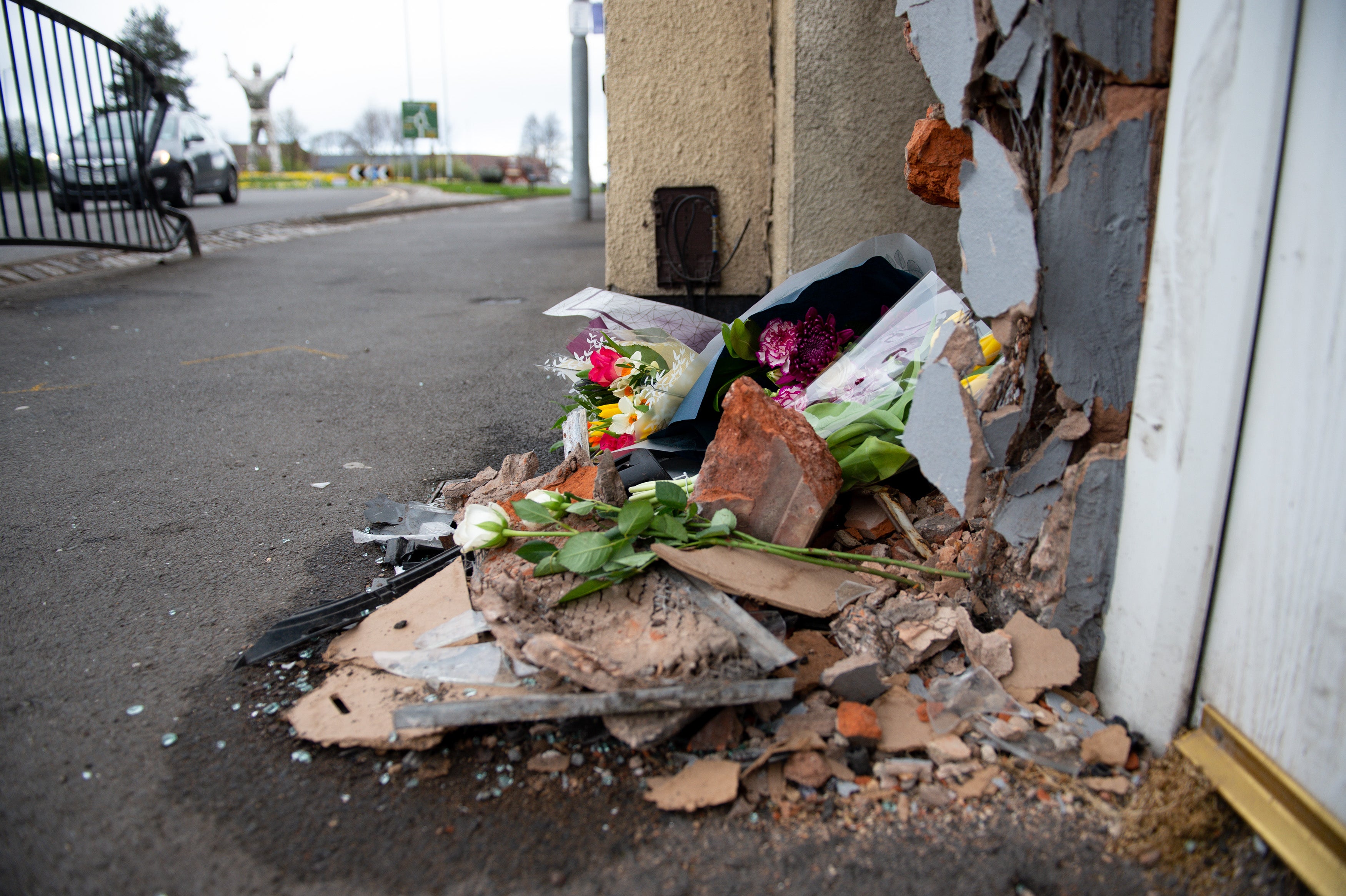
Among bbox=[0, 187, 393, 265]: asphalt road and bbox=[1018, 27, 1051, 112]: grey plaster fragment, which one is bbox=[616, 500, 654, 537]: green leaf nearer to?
bbox=[1018, 27, 1051, 112]: grey plaster fragment

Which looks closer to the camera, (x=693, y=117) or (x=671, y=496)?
(x=671, y=496)

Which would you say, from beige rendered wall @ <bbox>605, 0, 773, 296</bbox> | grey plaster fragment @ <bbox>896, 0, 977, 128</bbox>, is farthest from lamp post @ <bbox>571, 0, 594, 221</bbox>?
grey plaster fragment @ <bbox>896, 0, 977, 128</bbox>

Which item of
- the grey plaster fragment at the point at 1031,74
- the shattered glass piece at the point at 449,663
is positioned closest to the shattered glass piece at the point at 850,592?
the shattered glass piece at the point at 449,663

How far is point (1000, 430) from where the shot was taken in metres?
1.56

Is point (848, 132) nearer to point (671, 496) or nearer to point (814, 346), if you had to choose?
point (814, 346)

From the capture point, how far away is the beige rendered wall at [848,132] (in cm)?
340

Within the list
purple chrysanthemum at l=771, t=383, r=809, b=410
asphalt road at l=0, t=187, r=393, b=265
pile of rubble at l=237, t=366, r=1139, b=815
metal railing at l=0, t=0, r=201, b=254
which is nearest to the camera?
pile of rubble at l=237, t=366, r=1139, b=815

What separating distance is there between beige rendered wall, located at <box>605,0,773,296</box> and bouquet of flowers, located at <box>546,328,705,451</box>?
1.75 m

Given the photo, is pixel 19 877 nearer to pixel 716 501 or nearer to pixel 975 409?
pixel 716 501

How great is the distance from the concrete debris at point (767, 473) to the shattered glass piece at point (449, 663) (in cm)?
58

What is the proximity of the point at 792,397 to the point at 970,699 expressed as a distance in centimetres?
113

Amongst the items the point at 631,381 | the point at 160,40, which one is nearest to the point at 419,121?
the point at 160,40

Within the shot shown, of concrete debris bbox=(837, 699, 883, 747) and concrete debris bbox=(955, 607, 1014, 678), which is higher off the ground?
concrete debris bbox=(955, 607, 1014, 678)

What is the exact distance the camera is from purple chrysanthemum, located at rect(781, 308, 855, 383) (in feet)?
8.28
